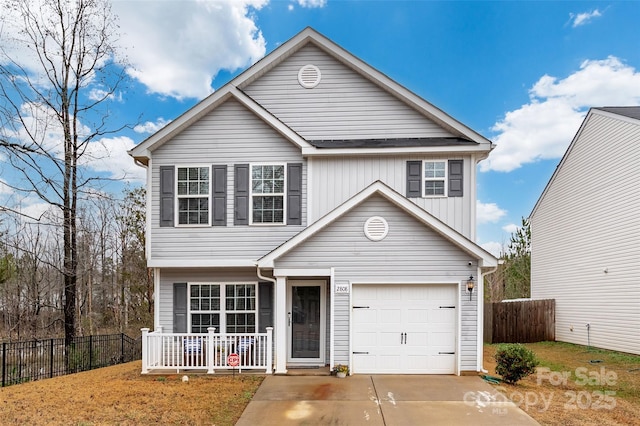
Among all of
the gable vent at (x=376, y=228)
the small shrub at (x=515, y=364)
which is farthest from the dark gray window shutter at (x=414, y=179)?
the small shrub at (x=515, y=364)

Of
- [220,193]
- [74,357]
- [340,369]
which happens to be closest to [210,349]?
[340,369]

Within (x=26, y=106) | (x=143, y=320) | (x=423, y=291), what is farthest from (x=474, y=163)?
(x=143, y=320)

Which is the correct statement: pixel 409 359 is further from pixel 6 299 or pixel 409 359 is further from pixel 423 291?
pixel 6 299

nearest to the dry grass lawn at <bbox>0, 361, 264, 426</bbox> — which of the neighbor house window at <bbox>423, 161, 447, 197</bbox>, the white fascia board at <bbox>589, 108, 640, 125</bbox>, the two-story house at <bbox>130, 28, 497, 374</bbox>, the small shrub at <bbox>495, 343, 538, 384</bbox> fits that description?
the two-story house at <bbox>130, 28, 497, 374</bbox>

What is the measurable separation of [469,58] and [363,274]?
11.8m

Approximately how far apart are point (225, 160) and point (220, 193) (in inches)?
35.8

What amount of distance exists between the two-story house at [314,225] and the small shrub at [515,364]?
64 cm

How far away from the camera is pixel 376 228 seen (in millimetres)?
8766

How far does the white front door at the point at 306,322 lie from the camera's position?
9602 millimetres

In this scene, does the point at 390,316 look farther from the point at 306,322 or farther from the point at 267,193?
the point at 267,193

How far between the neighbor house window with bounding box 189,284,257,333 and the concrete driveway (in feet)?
6.66

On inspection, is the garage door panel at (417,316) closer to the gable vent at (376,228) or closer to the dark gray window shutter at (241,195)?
the gable vent at (376,228)

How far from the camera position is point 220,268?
10.1 m

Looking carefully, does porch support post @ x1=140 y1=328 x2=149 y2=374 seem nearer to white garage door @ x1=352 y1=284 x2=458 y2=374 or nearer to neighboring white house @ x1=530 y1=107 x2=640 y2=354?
white garage door @ x1=352 y1=284 x2=458 y2=374
